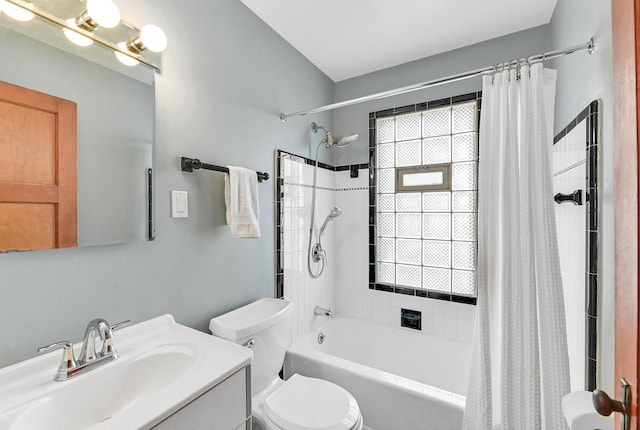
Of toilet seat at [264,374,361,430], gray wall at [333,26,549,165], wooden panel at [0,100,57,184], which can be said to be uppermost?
gray wall at [333,26,549,165]

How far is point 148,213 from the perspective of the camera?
1195 mm

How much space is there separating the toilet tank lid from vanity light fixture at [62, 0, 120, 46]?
126 cm

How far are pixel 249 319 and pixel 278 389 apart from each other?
1.24 feet

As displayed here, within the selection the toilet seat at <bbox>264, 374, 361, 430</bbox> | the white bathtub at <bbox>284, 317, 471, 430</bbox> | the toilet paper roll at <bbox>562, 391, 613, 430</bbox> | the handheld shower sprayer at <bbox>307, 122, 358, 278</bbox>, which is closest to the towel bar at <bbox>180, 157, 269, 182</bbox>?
the handheld shower sprayer at <bbox>307, 122, 358, 278</bbox>

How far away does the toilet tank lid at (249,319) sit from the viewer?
129cm

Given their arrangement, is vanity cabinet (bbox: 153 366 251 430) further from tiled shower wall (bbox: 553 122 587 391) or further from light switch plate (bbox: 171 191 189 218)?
tiled shower wall (bbox: 553 122 587 391)

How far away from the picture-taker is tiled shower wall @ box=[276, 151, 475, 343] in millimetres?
2061

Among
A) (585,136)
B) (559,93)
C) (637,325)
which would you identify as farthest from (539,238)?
(559,93)

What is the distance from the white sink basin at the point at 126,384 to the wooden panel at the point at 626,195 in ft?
3.19

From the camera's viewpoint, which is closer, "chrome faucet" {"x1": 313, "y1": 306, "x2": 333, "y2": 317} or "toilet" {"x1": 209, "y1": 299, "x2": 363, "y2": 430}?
"toilet" {"x1": 209, "y1": 299, "x2": 363, "y2": 430}

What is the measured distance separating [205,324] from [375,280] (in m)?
1.52

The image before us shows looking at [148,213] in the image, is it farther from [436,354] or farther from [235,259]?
[436,354]

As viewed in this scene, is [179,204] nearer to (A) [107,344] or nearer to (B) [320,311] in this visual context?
(A) [107,344]

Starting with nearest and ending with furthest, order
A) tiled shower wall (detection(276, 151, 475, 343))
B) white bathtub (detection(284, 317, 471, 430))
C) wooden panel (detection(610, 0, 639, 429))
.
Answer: wooden panel (detection(610, 0, 639, 429)), white bathtub (detection(284, 317, 471, 430)), tiled shower wall (detection(276, 151, 475, 343))
